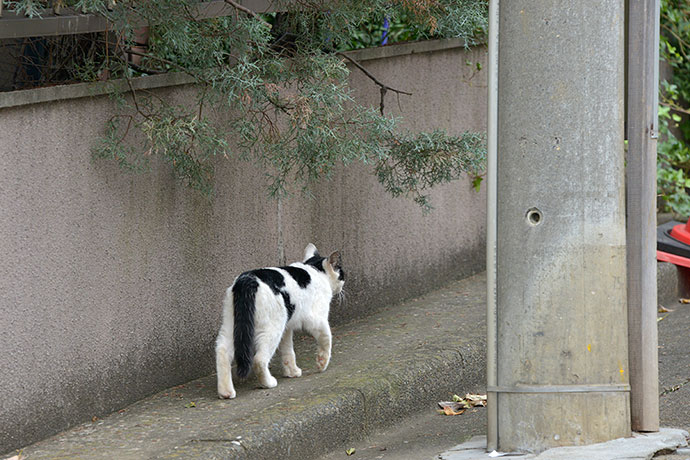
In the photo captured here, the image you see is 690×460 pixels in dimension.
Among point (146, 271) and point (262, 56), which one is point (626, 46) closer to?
point (262, 56)

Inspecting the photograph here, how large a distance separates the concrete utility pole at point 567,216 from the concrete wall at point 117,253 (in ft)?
6.79

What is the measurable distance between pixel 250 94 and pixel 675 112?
7.11m

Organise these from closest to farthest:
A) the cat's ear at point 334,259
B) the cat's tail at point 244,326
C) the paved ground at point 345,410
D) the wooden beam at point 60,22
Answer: the paved ground at point 345,410
the wooden beam at point 60,22
the cat's tail at point 244,326
the cat's ear at point 334,259

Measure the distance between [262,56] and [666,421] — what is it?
284cm

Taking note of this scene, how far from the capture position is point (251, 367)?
16.3 feet

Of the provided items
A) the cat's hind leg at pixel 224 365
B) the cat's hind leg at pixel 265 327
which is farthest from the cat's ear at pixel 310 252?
the cat's hind leg at pixel 224 365

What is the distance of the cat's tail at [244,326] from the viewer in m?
4.82

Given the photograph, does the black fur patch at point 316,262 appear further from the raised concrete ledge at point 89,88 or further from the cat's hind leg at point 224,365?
the raised concrete ledge at point 89,88

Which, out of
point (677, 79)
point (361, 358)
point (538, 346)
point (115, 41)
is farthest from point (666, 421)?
point (677, 79)

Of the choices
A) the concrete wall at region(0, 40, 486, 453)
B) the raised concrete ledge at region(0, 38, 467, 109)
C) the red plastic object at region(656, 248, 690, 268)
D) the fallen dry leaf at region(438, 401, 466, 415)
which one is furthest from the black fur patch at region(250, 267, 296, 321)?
the red plastic object at region(656, 248, 690, 268)

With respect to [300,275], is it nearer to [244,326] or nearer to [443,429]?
[244,326]

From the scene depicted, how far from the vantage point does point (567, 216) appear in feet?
12.8

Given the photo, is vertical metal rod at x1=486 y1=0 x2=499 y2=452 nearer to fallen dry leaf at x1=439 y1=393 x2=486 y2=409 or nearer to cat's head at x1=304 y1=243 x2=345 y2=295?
fallen dry leaf at x1=439 y1=393 x2=486 y2=409

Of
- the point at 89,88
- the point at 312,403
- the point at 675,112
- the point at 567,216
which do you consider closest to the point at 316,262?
the point at 312,403
